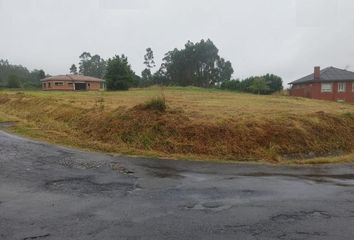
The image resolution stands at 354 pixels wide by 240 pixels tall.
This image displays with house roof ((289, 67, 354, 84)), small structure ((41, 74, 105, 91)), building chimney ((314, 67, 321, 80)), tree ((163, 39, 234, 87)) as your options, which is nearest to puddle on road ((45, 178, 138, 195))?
house roof ((289, 67, 354, 84))

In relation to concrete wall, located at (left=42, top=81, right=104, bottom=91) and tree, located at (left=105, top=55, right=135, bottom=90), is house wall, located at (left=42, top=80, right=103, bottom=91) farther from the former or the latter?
tree, located at (left=105, top=55, right=135, bottom=90)

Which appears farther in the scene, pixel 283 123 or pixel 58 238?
pixel 283 123

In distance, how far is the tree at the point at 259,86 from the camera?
178ft

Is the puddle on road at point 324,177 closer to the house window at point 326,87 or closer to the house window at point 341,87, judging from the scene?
the house window at point 326,87

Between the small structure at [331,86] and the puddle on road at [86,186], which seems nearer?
the puddle on road at [86,186]

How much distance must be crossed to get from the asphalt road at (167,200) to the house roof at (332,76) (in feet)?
147

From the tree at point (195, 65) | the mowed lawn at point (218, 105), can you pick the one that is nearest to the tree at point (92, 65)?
the tree at point (195, 65)

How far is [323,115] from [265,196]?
1127 centimetres

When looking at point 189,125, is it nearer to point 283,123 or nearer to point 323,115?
point 283,123

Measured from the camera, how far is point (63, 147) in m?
13.3

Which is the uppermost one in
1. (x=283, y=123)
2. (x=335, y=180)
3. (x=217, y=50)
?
(x=217, y=50)

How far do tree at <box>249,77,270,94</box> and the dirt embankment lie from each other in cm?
3702

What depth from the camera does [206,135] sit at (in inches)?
542

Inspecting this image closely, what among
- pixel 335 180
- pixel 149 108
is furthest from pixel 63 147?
pixel 335 180
